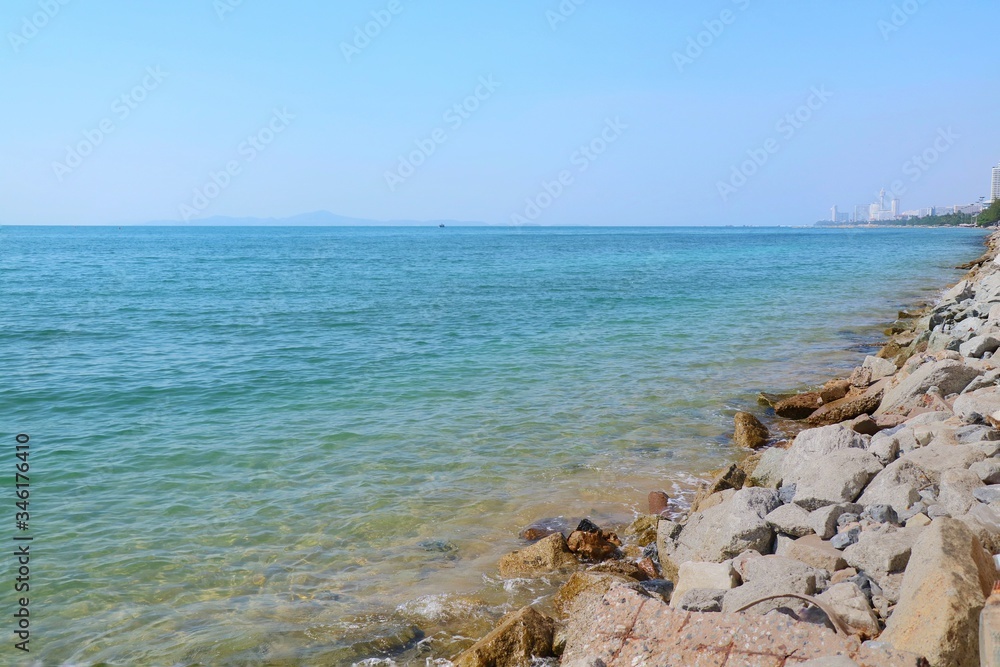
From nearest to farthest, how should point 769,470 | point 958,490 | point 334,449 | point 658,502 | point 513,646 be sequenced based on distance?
point 513,646
point 958,490
point 769,470
point 658,502
point 334,449

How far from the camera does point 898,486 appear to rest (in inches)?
247

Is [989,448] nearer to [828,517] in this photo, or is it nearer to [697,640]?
[828,517]

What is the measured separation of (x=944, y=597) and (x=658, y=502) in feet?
16.1

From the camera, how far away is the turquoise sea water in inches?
257

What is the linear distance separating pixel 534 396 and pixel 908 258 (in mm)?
58116

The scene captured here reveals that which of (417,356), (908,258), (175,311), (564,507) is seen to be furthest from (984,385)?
(908,258)

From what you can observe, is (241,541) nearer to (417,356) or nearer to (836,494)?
(836,494)

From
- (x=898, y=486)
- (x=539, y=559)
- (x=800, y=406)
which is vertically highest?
(x=898, y=486)

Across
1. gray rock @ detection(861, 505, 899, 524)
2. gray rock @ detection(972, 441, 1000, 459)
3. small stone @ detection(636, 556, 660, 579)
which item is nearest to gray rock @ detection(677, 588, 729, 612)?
small stone @ detection(636, 556, 660, 579)

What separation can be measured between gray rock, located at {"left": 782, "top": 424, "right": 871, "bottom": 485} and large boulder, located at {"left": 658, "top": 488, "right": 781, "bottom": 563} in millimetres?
797

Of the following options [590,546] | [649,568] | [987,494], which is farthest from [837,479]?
[590,546]

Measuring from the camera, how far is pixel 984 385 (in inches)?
365

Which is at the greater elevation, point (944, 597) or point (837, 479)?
point (944, 597)

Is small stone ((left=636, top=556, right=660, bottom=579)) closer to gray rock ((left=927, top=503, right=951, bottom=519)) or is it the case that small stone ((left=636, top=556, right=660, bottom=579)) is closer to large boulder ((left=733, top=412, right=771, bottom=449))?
gray rock ((left=927, top=503, right=951, bottom=519))
